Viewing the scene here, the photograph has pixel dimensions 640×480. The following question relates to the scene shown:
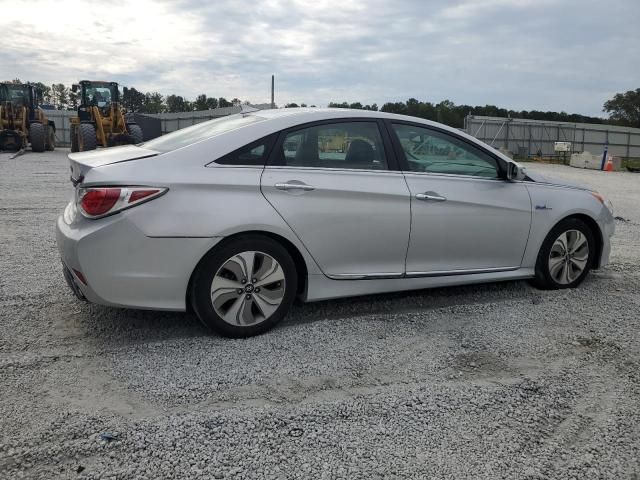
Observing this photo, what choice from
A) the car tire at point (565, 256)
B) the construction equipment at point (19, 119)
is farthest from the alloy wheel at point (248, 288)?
the construction equipment at point (19, 119)

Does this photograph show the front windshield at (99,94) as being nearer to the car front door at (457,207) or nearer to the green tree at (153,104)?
the car front door at (457,207)

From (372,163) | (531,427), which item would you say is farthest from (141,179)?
(531,427)

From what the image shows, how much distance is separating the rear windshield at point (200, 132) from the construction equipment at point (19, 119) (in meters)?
24.0

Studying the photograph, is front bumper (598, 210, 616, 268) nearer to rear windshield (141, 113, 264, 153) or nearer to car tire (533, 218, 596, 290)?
car tire (533, 218, 596, 290)

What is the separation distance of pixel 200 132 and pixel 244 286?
128 centimetres

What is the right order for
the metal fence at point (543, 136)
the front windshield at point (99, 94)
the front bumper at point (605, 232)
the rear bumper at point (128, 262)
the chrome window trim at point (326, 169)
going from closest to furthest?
the rear bumper at point (128, 262)
the chrome window trim at point (326, 169)
the front bumper at point (605, 232)
the front windshield at point (99, 94)
the metal fence at point (543, 136)

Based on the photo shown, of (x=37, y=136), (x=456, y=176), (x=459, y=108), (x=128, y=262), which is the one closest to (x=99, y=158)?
(x=128, y=262)

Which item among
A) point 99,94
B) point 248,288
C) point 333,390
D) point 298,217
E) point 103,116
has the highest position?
point 99,94

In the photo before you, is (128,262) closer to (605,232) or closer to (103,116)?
(605,232)

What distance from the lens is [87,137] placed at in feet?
69.3

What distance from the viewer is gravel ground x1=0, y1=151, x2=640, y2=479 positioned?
2523 mm

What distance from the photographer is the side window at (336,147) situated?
404cm

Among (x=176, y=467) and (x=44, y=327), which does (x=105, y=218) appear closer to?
(x=44, y=327)

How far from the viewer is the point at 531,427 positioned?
9.34 ft
